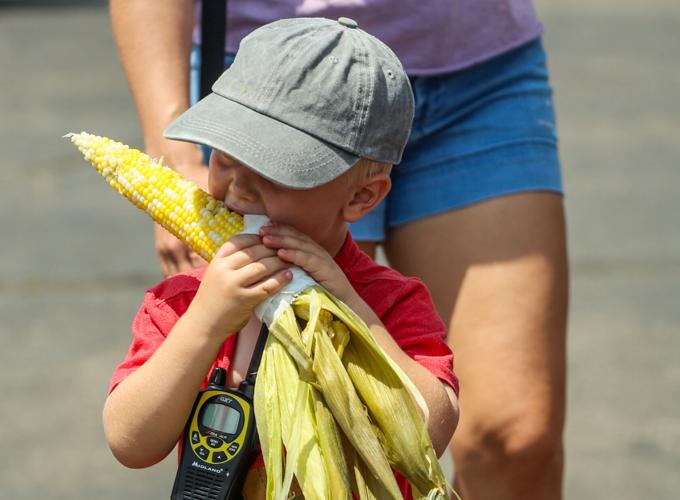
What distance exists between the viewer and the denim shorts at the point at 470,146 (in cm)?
303

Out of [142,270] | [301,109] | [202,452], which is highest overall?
[301,109]

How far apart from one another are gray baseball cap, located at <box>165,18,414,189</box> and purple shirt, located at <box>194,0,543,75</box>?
2.44 ft

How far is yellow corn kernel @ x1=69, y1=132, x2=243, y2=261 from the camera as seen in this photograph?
7.26 ft

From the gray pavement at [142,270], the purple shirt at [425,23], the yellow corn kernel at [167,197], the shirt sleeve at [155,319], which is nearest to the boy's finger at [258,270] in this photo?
the yellow corn kernel at [167,197]

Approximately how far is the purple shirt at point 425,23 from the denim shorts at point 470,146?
4cm

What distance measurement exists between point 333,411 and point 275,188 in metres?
0.38

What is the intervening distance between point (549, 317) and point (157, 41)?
3.62 feet

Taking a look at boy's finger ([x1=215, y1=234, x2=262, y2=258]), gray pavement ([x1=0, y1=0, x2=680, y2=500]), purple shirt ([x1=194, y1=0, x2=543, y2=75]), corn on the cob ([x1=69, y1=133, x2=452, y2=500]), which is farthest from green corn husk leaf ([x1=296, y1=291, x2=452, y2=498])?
gray pavement ([x1=0, y1=0, x2=680, y2=500])

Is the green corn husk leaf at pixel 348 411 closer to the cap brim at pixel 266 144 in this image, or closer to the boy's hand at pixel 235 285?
the boy's hand at pixel 235 285

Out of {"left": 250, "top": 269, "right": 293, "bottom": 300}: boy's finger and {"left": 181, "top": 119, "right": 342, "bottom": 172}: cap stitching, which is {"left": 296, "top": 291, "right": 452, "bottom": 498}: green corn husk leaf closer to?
{"left": 250, "top": 269, "right": 293, "bottom": 300}: boy's finger

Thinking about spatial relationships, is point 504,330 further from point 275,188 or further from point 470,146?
point 275,188

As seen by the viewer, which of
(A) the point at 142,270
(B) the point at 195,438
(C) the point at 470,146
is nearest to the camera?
(B) the point at 195,438

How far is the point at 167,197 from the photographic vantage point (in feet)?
7.47

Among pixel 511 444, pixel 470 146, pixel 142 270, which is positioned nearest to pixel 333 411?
pixel 511 444
